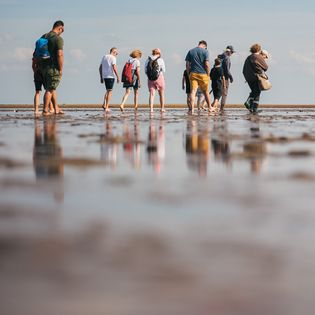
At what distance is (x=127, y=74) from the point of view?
21.6 m

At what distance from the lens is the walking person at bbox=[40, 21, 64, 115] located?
15695 mm

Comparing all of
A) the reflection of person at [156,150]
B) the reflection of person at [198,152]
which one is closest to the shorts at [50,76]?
the reflection of person at [156,150]

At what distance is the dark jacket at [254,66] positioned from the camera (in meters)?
19.3

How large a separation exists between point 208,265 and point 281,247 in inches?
15.7

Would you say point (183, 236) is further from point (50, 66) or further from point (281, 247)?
point (50, 66)

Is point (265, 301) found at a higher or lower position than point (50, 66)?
lower

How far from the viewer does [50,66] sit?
16234 millimetres

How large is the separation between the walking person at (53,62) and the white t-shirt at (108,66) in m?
3.60

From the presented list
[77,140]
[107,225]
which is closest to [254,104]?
[77,140]

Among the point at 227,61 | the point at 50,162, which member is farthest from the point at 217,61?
the point at 50,162

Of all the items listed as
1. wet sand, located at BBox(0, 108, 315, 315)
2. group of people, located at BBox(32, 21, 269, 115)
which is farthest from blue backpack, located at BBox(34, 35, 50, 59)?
wet sand, located at BBox(0, 108, 315, 315)

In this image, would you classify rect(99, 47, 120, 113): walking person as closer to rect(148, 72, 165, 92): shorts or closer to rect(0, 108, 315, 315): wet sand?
rect(148, 72, 165, 92): shorts

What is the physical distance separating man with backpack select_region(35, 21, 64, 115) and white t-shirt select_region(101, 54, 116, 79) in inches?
152

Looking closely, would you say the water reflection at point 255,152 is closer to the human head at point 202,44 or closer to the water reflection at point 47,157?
the water reflection at point 47,157
